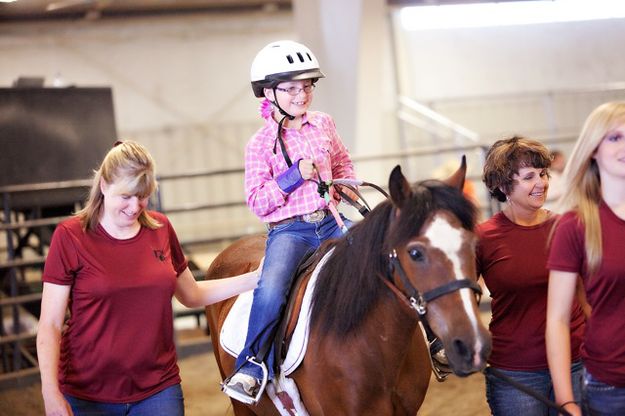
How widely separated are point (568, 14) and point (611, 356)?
12.1 metres

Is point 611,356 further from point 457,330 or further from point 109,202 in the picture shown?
point 109,202

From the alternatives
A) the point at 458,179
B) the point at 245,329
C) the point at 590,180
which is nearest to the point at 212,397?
the point at 245,329

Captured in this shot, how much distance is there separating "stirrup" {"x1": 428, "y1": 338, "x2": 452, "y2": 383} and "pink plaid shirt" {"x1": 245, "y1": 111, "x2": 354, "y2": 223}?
2.42 ft

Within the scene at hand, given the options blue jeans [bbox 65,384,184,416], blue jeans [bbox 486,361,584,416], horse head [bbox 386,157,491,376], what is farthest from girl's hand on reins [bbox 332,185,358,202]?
blue jeans [bbox 65,384,184,416]

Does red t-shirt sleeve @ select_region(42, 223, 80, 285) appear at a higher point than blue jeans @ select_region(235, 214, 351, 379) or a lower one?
higher

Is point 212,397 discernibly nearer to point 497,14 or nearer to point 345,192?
point 345,192

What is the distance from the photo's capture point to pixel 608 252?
2277mm

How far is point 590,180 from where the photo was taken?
7.81 ft

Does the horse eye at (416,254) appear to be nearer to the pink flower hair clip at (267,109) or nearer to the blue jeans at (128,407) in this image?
the blue jeans at (128,407)

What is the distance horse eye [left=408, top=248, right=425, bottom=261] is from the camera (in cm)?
257

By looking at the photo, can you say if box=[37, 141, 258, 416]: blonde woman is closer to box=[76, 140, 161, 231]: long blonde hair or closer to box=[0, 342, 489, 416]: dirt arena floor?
box=[76, 140, 161, 231]: long blonde hair

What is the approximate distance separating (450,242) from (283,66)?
1.33 m

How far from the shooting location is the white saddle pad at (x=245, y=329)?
3180mm

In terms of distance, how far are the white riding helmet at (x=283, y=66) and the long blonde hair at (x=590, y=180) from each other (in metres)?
1.40
